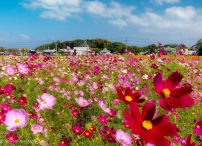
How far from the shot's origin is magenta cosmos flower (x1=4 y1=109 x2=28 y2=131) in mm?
756

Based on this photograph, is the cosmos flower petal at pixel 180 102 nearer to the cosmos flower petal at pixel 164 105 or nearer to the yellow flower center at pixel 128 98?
the cosmos flower petal at pixel 164 105

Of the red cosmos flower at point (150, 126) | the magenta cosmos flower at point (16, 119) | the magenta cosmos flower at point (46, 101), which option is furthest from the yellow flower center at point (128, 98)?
the magenta cosmos flower at point (46, 101)

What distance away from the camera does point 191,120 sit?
284cm

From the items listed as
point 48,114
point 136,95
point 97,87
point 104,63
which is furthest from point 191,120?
point 104,63

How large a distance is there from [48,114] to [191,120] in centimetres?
173

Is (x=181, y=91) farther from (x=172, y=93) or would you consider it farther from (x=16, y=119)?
(x=16, y=119)

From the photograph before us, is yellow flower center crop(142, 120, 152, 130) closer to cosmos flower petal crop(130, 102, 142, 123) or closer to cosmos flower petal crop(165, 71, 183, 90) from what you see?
cosmos flower petal crop(130, 102, 142, 123)

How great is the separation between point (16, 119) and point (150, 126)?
19.0 inches

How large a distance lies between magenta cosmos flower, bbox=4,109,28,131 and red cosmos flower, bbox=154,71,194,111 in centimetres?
44

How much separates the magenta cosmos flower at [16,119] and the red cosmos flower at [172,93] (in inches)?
17.4

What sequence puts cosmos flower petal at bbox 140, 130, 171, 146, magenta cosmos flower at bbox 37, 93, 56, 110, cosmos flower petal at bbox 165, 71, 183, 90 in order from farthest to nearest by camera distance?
magenta cosmos flower at bbox 37, 93, 56, 110
cosmos flower petal at bbox 165, 71, 183, 90
cosmos flower petal at bbox 140, 130, 171, 146

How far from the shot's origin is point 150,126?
54 centimetres

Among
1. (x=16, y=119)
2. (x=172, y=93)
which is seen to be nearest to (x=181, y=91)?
(x=172, y=93)

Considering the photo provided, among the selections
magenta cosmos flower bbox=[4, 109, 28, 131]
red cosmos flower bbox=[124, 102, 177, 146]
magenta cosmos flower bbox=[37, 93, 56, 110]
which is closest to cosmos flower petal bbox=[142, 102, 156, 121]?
red cosmos flower bbox=[124, 102, 177, 146]
